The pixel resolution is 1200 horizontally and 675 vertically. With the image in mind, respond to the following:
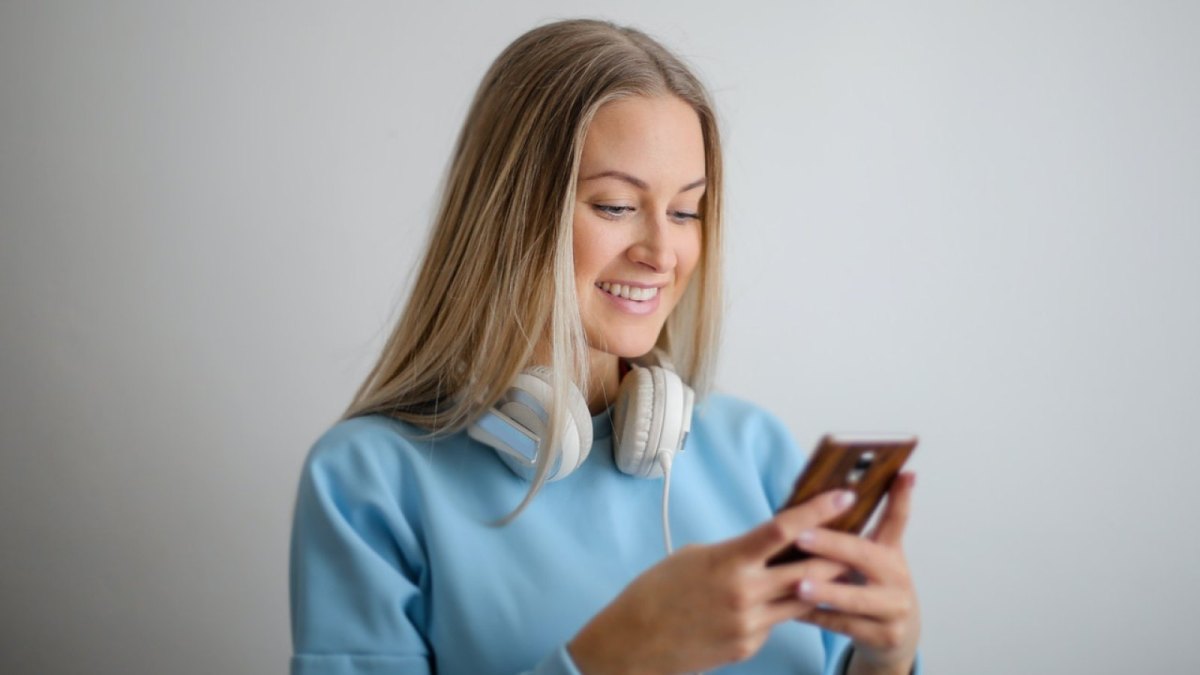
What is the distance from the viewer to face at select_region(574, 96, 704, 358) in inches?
53.0

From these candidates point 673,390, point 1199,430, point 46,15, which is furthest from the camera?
point 1199,430

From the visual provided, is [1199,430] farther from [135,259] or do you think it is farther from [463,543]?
[135,259]

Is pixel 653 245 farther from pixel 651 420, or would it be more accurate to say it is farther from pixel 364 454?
pixel 364 454

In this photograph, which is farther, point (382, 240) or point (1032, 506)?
point (1032, 506)

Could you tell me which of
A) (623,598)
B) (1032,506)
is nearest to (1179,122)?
(1032,506)

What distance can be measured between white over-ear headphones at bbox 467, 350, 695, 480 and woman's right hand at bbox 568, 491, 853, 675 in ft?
0.94

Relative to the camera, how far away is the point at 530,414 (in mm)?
1329

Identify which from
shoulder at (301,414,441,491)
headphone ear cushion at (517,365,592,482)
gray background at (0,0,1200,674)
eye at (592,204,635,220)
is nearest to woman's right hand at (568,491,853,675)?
headphone ear cushion at (517,365,592,482)

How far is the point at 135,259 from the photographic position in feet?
6.40

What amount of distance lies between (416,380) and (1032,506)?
4.85 feet

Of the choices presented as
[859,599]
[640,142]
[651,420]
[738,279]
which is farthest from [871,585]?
[738,279]

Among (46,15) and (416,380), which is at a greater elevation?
(46,15)

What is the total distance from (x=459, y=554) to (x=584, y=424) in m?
0.23

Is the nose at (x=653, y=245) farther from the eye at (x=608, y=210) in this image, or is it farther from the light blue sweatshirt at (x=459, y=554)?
the light blue sweatshirt at (x=459, y=554)
